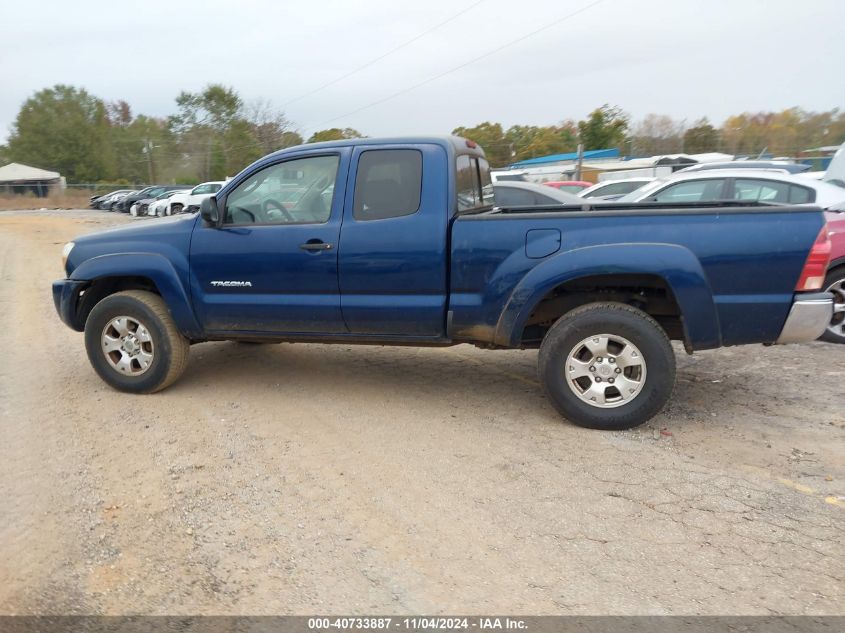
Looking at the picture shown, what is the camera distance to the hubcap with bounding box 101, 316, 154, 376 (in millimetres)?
5508

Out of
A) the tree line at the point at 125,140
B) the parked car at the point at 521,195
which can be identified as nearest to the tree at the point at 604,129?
the tree line at the point at 125,140

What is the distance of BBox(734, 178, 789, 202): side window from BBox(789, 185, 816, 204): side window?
5cm

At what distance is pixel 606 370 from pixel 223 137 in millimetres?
63611

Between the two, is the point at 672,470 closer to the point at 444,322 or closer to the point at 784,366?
the point at 444,322

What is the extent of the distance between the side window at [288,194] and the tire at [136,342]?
988 mm

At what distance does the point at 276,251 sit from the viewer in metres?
5.11

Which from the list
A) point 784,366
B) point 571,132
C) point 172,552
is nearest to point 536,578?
point 172,552

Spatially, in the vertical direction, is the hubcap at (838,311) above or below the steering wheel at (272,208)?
below

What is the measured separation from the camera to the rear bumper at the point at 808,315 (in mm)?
4254

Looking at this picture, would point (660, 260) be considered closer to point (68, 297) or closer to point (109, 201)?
point (68, 297)

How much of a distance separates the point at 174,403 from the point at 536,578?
3.49 meters

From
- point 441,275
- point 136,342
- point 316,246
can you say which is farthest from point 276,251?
point 136,342

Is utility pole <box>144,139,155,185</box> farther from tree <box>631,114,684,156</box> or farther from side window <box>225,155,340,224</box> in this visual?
side window <box>225,155,340,224</box>

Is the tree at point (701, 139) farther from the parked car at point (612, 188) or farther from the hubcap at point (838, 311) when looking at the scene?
the hubcap at point (838, 311)
